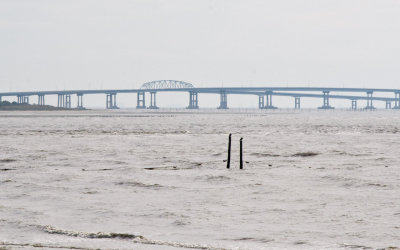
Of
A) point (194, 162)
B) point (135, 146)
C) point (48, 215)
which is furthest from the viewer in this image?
point (135, 146)

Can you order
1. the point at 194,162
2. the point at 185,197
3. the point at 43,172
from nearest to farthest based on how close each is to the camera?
1. the point at 185,197
2. the point at 43,172
3. the point at 194,162

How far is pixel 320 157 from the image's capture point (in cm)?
2462

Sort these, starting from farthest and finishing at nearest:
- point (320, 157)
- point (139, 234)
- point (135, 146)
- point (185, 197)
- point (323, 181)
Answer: point (135, 146)
point (320, 157)
point (323, 181)
point (185, 197)
point (139, 234)

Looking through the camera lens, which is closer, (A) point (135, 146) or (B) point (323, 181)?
(B) point (323, 181)

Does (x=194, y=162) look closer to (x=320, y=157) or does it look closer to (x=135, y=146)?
(x=320, y=157)

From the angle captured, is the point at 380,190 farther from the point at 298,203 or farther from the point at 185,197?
the point at 185,197

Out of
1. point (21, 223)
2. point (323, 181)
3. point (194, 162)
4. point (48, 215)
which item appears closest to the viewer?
point (21, 223)

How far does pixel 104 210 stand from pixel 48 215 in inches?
41.3

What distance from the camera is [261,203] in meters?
13.3

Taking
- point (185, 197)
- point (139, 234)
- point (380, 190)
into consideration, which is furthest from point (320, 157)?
point (139, 234)

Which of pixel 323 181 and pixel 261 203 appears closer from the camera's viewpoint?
pixel 261 203

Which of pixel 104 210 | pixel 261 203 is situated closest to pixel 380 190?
pixel 261 203

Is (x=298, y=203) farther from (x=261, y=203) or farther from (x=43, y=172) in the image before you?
(x=43, y=172)

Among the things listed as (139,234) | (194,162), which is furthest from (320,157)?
(139,234)
